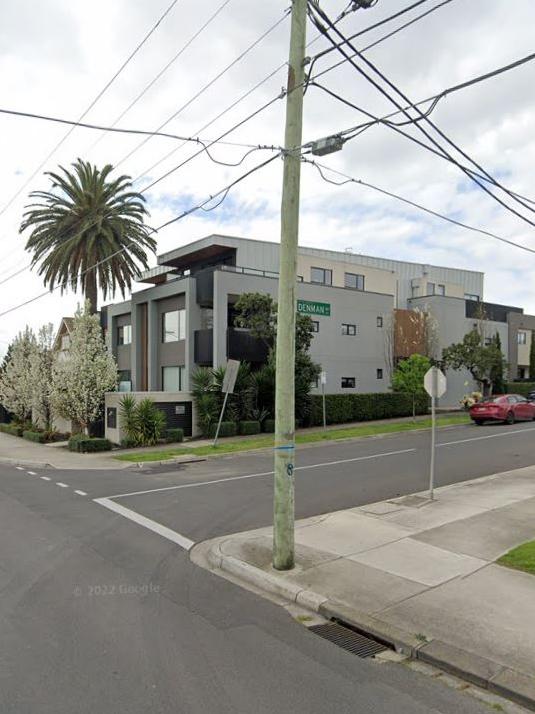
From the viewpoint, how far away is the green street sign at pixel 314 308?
27031 millimetres

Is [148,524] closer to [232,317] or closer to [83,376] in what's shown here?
[83,376]

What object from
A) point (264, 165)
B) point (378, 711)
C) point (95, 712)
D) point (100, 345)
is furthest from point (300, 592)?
point (100, 345)

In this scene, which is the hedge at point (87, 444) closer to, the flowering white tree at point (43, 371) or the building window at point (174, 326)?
the flowering white tree at point (43, 371)

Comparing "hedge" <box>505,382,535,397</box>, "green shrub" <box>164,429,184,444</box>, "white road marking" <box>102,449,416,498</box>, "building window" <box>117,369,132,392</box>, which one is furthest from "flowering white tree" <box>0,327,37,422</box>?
"hedge" <box>505,382,535,397</box>

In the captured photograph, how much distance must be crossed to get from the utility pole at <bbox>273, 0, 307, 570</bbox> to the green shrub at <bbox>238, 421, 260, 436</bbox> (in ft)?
59.4

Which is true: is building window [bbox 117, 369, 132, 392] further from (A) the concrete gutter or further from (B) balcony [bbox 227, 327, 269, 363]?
(A) the concrete gutter

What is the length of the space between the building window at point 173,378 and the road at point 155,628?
17604mm

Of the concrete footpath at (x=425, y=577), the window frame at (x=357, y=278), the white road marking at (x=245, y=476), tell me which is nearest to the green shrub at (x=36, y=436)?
the white road marking at (x=245, y=476)

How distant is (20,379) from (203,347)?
979 centimetres

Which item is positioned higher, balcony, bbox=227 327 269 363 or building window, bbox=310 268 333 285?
building window, bbox=310 268 333 285

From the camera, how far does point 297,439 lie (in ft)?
72.7

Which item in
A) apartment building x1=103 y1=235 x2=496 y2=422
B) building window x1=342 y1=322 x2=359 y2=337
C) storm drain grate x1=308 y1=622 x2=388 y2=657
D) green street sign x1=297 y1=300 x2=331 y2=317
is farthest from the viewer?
building window x1=342 y1=322 x2=359 y2=337

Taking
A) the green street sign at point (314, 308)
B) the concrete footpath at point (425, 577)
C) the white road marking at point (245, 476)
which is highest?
the green street sign at point (314, 308)

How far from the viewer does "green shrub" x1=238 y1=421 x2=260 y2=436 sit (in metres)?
25.0
